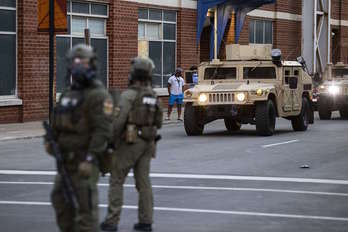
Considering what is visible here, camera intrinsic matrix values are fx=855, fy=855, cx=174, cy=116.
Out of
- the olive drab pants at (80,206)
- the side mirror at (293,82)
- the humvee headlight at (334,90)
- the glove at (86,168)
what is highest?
the side mirror at (293,82)

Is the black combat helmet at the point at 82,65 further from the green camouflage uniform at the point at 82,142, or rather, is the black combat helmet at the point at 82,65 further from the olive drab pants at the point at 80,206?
the olive drab pants at the point at 80,206

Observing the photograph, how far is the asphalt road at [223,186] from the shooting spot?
384 inches

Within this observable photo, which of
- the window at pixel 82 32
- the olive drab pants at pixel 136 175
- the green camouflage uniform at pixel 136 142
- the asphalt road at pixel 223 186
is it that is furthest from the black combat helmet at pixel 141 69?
the window at pixel 82 32

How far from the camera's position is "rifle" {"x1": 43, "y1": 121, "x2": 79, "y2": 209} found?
6793 millimetres

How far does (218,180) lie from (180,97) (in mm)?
14675

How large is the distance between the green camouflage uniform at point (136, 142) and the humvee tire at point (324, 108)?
20.9 meters

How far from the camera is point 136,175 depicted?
9.06 metres

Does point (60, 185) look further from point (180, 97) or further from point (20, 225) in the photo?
point (180, 97)

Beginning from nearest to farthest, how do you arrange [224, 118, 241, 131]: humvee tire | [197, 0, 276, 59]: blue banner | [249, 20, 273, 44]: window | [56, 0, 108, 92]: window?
1. [224, 118, 241, 131]: humvee tire
2. [56, 0, 108, 92]: window
3. [197, 0, 276, 59]: blue banner
4. [249, 20, 273, 44]: window

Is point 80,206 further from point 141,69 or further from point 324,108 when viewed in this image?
point 324,108

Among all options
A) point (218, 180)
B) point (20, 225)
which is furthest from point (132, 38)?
point (20, 225)

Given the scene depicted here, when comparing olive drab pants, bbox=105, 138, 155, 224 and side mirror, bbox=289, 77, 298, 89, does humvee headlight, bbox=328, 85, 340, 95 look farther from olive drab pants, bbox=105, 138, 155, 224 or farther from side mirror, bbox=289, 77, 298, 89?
olive drab pants, bbox=105, 138, 155, 224

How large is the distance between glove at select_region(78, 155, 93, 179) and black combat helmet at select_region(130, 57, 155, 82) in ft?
7.31

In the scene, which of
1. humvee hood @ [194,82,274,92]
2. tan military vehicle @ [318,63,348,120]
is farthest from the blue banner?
humvee hood @ [194,82,274,92]
